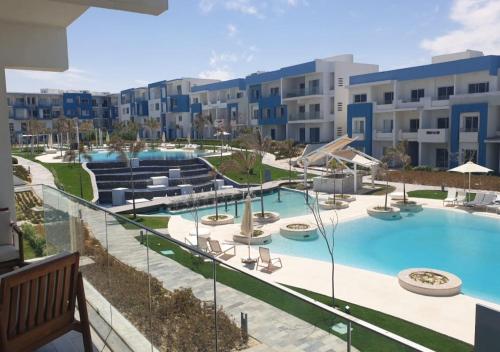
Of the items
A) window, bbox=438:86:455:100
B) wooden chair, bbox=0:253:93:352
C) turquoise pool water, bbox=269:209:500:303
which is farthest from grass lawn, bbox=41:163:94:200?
window, bbox=438:86:455:100

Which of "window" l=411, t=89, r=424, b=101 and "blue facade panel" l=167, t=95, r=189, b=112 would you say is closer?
"window" l=411, t=89, r=424, b=101

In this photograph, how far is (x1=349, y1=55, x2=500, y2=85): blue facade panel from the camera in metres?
31.5

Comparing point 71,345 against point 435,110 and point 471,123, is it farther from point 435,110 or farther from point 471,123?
point 435,110

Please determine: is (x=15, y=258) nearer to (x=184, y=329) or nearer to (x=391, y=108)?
(x=184, y=329)

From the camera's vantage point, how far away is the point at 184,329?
404cm

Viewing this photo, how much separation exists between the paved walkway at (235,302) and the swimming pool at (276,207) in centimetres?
1628

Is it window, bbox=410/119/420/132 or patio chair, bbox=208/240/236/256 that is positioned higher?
window, bbox=410/119/420/132

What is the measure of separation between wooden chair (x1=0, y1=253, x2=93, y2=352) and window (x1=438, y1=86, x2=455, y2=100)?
3619 cm

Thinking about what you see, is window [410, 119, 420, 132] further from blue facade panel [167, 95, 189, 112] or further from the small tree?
blue facade panel [167, 95, 189, 112]

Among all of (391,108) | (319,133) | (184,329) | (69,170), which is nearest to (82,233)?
(184,329)

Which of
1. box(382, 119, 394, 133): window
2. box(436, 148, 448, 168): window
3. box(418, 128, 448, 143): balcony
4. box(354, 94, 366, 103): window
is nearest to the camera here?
box(418, 128, 448, 143): balcony

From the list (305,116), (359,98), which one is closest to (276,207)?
(359,98)

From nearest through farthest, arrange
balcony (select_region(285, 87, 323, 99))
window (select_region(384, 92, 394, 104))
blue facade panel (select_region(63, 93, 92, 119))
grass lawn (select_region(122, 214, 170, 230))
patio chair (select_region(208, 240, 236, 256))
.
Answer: patio chair (select_region(208, 240, 236, 256)) < grass lawn (select_region(122, 214, 170, 230)) < window (select_region(384, 92, 394, 104)) < balcony (select_region(285, 87, 323, 99)) < blue facade panel (select_region(63, 93, 92, 119))

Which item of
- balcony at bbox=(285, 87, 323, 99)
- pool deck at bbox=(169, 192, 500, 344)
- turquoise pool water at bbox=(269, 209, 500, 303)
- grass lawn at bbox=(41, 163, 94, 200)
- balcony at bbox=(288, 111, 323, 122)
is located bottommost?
turquoise pool water at bbox=(269, 209, 500, 303)
